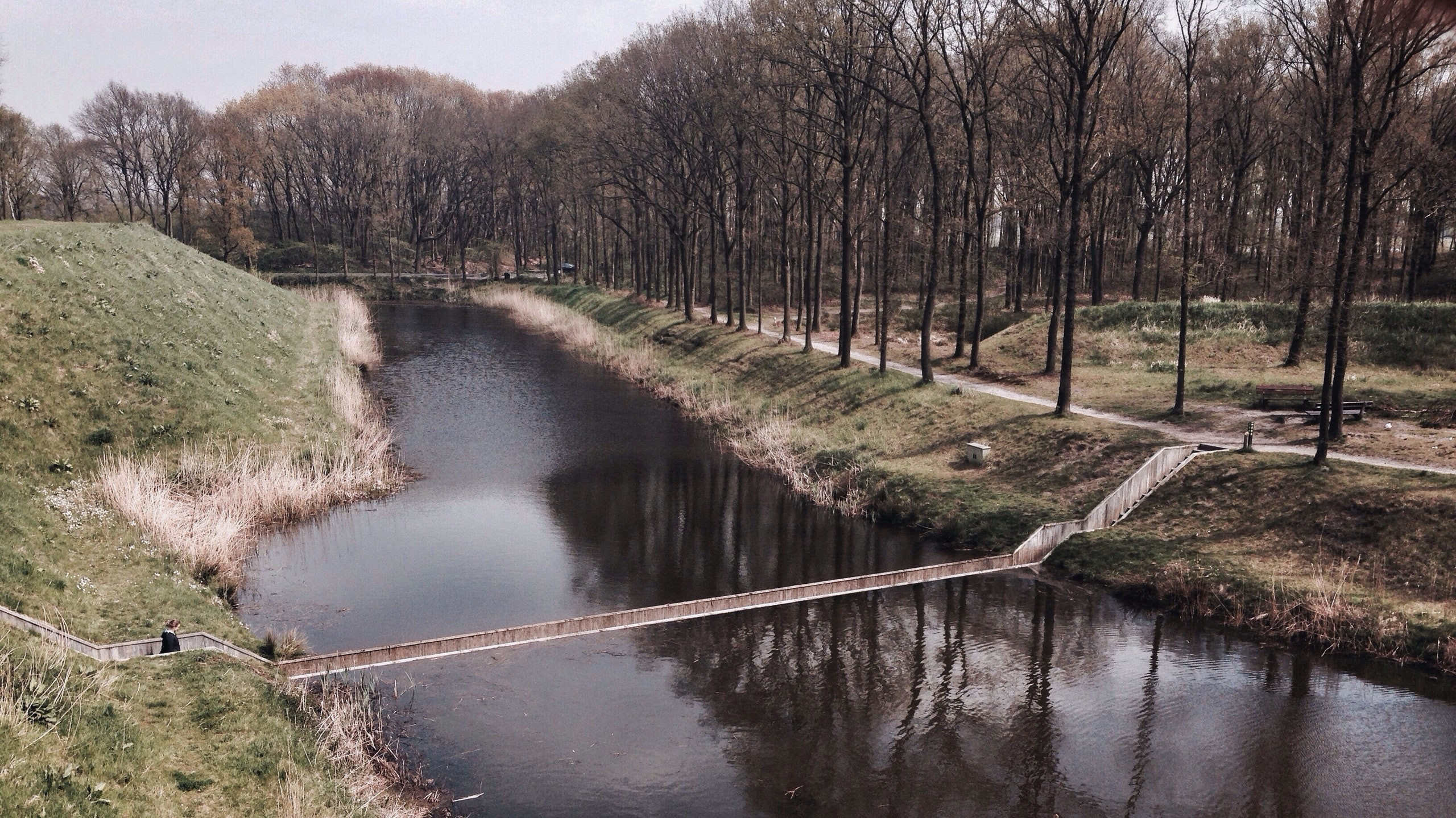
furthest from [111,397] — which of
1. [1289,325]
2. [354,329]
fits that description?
[1289,325]

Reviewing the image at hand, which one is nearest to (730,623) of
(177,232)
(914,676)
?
(914,676)

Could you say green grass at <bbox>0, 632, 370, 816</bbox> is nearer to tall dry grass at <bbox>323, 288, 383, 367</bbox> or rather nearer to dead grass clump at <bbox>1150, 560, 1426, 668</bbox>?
dead grass clump at <bbox>1150, 560, 1426, 668</bbox>

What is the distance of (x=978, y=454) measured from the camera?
1001 inches

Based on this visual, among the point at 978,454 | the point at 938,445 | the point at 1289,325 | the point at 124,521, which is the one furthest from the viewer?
the point at 1289,325

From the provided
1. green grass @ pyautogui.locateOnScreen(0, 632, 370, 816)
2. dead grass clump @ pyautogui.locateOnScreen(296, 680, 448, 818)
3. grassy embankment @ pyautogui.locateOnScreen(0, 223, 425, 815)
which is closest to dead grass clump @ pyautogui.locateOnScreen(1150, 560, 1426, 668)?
dead grass clump @ pyautogui.locateOnScreen(296, 680, 448, 818)

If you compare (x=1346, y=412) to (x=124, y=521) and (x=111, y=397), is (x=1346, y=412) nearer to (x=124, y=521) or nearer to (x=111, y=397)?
(x=124, y=521)

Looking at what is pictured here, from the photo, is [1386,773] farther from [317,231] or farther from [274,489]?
[317,231]

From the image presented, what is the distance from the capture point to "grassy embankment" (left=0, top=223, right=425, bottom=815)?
984cm

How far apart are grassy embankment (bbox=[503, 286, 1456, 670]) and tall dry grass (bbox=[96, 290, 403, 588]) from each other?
11.2 metres

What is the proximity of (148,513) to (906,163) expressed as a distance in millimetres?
42620

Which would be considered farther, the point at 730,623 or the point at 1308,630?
the point at 730,623

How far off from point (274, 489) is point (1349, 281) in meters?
24.0

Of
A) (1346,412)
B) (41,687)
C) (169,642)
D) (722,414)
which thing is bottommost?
(169,642)

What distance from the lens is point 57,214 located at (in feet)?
257
